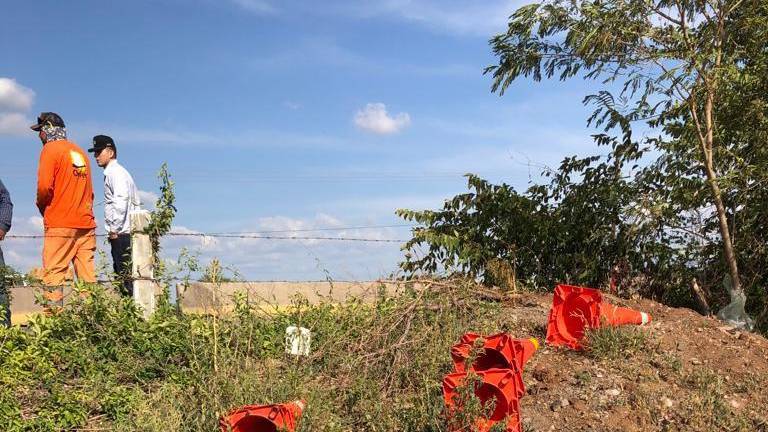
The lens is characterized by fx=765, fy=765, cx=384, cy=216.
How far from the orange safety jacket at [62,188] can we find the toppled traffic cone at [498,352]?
445 centimetres

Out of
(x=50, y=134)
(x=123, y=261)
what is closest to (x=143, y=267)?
(x=123, y=261)

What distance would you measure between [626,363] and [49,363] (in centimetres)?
438

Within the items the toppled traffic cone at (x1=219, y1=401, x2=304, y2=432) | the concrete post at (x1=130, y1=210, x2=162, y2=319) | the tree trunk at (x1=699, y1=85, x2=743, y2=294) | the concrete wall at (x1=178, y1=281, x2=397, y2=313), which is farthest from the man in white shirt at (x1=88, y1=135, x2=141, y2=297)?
the tree trunk at (x1=699, y1=85, x2=743, y2=294)

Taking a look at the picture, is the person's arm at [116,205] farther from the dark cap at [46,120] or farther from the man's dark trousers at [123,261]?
the dark cap at [46,120]

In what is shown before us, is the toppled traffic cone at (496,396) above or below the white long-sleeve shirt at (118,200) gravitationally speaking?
below

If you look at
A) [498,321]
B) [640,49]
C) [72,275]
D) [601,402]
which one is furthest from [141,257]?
[640,49]

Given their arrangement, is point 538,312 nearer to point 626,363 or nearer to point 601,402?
point 626,363

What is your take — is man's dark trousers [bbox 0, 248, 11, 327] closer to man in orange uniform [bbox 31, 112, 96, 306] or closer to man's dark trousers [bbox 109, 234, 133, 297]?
man in orange uniform [bbox 31, 112, 96, 306]

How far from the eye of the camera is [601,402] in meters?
5.26

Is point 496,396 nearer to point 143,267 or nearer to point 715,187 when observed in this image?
point 143,267

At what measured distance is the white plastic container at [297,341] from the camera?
623 cm

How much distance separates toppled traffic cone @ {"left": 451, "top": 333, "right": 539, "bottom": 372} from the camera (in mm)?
4910

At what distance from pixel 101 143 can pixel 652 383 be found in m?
5.87

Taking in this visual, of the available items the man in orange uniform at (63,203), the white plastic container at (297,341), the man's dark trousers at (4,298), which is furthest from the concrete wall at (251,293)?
the white plastic container at (297,341)
